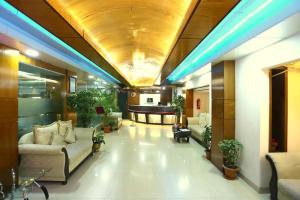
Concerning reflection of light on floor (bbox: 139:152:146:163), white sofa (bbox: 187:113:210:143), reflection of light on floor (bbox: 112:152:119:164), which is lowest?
reflection of light on floor (bbox: 139:152:146:163)

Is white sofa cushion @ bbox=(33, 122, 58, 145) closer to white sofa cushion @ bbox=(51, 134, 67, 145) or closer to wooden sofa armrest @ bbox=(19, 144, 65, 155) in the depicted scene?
white sofa cushion @ bbox=(51, 134, 67, 145)

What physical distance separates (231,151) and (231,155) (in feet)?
0.29

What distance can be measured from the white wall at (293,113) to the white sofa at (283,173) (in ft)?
1.64

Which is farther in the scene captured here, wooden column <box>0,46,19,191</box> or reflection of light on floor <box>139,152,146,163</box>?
reflection of light on floor <box>139,152,146,163</box>

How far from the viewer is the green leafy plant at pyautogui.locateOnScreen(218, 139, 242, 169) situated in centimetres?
411

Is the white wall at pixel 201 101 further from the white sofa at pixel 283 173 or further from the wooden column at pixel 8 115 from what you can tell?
the wooden column at pixel 8 115

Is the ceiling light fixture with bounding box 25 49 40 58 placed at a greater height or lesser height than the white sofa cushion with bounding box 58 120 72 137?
greater

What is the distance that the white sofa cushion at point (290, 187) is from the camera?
2.61 meters

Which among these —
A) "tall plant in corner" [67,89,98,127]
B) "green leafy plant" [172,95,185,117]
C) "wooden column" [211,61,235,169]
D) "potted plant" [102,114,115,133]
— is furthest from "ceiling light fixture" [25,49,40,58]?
"green leafy plant" [172,95,185,117]

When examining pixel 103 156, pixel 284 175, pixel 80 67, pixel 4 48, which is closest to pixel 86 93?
pixel 80 67

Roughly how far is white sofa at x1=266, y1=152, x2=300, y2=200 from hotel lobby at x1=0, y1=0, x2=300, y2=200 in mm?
15

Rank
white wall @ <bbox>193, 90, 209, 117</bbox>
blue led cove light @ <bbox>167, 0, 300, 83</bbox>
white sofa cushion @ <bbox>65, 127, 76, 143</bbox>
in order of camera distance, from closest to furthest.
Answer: blue led cove light @ <bbox>167, 0, 300, 83</bbox>
white sofa cushion @ <bbox>65, 127, 76, 143</bbox>
white wall @ <bbox>193, 90, 209, 117</bbox>

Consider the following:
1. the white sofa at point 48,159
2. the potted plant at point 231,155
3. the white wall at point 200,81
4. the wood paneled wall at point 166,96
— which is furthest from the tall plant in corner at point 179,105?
the white sofa at point 48,159

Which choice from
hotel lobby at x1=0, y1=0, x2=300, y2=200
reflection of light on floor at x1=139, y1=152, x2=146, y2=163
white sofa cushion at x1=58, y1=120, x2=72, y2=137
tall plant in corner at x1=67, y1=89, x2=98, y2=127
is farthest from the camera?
tall plant in corner at x1=67, y1=89, x2=98, y2=127
